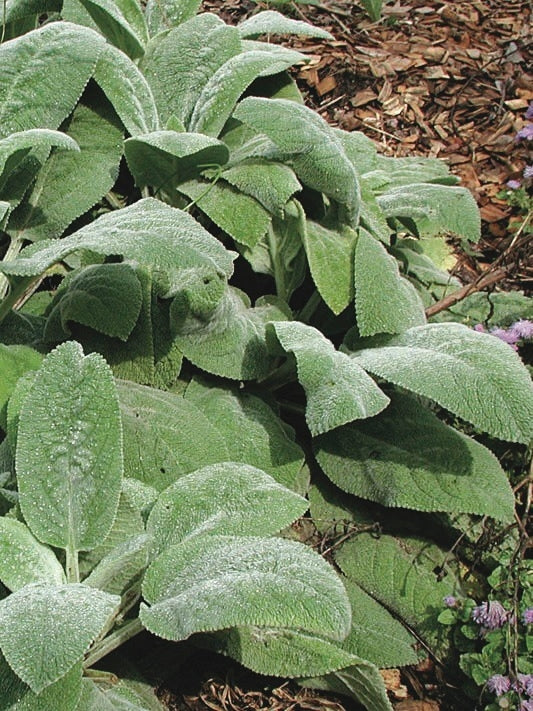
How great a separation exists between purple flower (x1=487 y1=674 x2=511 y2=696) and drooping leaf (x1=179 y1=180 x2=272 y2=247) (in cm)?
110

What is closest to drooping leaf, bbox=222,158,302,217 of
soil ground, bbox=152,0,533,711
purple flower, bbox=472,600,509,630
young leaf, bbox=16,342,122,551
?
young leaf, bbox=16,342,122,551

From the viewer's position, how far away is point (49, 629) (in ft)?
3.90

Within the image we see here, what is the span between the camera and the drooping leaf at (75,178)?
2.23 m

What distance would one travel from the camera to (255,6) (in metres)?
3.74

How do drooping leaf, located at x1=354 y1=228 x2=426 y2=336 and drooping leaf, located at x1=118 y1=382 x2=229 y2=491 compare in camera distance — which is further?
drooping leaf, located at x1=354 y1=228 x2=426 y2=336

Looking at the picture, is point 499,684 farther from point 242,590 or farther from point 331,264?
point 331,264

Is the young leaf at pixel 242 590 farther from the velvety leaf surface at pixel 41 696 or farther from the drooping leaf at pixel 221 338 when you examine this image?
Result: the drooping leaf at pixel 221 338

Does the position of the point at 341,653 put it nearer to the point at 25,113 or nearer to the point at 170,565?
the point at 170,565

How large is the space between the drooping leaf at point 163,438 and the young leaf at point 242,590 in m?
0.37

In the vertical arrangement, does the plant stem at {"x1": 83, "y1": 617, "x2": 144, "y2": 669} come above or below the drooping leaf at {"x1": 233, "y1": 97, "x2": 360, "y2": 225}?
below

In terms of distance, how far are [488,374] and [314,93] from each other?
6.53ft

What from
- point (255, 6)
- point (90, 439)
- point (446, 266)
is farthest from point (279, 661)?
point (255, 6)

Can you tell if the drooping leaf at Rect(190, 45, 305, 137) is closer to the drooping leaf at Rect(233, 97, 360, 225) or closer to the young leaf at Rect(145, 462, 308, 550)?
the drooping leaf at Rect(233, 97, 360, 225)

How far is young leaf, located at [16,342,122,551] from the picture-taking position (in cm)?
152
